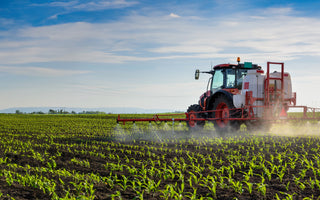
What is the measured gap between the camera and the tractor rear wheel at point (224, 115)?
11828mm

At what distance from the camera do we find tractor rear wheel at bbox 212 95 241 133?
466 inches

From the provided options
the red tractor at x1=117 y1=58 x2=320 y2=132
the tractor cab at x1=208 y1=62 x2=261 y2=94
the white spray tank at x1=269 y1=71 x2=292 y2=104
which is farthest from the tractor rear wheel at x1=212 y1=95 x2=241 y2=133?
the white spray tank at x1=269 y1=71 x2=292 y2=104

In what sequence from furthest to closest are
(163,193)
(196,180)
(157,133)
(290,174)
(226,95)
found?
(157,133), (226,95), (290,174), (196,180), (163,193)

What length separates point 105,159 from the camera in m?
7.77

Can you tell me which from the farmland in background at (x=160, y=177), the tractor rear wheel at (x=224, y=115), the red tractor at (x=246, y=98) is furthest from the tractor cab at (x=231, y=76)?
the farmland in background at (x=160, y=177)

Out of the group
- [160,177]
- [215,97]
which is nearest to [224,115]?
[215,97]

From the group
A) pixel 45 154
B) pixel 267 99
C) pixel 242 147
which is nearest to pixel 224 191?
pixel 242 147

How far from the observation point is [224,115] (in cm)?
1210

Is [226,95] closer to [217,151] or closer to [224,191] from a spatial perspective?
[217,151]

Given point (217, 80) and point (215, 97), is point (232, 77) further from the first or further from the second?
point (215, 97)

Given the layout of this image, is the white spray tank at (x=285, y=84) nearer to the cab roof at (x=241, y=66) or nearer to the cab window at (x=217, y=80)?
the cab roof at (x=241, y=66)

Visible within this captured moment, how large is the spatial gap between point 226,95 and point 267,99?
147 cm

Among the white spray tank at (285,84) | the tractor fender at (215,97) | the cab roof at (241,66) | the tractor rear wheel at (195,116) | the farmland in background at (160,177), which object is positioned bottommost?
the farmland in background at (160,177)

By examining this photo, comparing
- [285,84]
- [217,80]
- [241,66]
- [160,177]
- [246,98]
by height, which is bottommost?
[160,177]
